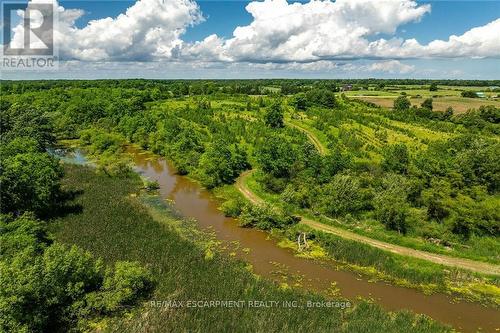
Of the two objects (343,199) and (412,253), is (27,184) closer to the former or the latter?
(343,199)

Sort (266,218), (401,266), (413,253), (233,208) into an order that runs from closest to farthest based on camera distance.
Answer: (401,266)
(413,253)
(266,218)
(233,208)

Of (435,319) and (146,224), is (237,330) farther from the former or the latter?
(146,224)

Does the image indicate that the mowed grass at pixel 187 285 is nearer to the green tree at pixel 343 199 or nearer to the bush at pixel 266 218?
the bush at pixel 266 218

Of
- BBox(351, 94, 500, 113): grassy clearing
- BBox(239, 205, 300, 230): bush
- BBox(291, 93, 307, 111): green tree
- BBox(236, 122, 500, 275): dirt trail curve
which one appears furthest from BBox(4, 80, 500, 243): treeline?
BBox(351, 94, 500, 113): grassy clearing

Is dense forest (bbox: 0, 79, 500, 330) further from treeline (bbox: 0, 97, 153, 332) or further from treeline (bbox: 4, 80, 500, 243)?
treeline (bbox: 4, 80, 500, 243)

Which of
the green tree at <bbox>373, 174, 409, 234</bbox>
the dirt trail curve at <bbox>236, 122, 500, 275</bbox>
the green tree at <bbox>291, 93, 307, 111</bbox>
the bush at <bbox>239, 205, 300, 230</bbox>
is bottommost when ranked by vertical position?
the dirt trail curve at <bbox>236, 122, 500, 275</bbox>

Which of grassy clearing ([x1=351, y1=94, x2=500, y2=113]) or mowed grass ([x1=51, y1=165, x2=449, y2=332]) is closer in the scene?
mowed grass ([x1=51, y1=165, x2=449, y2=332])

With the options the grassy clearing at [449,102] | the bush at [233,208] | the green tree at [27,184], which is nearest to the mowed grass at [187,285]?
the green tree at [27,184]

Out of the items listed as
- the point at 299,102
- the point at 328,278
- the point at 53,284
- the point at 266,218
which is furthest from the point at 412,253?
the point at 299,102
